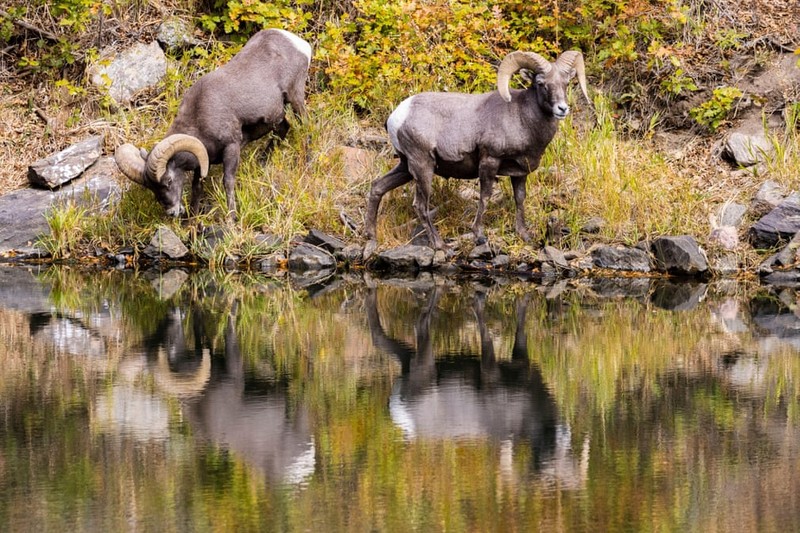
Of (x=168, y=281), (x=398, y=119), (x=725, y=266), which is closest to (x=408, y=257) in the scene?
(x=398, y=119)

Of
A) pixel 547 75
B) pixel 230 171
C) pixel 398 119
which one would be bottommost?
pixel 230 171

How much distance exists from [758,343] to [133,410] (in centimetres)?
443

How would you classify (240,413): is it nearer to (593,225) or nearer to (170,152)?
(170,152)

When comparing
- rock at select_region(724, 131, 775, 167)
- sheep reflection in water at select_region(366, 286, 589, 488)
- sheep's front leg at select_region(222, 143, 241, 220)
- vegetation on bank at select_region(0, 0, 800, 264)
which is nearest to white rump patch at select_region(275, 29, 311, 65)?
vegetation on bank at select_region(0, 0, 800, 264)

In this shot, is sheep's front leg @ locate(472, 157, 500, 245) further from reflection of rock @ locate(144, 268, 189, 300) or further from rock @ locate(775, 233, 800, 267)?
reflection of rock @ locate(144, 268, 189, 300)

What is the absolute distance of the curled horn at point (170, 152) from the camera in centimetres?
1281

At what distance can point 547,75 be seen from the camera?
11.9 metres

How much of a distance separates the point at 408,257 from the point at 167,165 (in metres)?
2.61

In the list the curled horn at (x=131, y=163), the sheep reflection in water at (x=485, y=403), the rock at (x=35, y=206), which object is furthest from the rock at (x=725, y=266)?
the rock at (x=35, y=206)

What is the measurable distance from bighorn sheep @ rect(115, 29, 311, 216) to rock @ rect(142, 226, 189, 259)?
0.38 metres

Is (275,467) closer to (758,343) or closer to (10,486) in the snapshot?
(10,486)

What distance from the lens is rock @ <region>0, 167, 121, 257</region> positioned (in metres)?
14.5

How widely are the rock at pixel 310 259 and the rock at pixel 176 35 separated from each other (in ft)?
14.3

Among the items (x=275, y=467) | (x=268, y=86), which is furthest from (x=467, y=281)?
(x=275, y=467)
